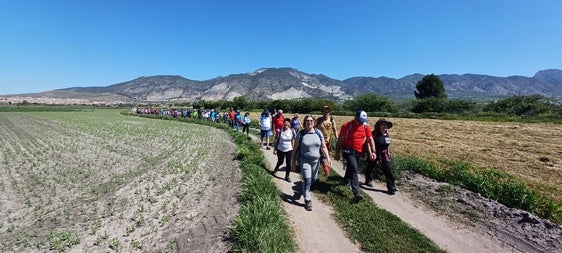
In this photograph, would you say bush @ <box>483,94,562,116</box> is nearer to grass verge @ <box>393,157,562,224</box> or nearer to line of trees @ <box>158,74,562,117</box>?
line of trees @ <box>158,74,562,117</box>

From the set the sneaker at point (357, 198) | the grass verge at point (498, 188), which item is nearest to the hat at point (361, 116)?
the sneaker at point (357, 198)

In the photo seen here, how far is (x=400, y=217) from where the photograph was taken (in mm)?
7102

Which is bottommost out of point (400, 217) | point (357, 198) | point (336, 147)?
point (400, 217)

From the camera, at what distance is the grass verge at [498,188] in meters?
6.91

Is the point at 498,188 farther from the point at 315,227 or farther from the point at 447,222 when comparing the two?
the point at 315,227

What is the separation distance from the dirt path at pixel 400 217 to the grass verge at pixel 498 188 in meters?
1.71

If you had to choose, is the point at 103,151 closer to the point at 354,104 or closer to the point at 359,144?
the point at 359,144

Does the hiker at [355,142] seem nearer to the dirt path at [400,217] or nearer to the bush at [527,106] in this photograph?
the dirt path at [400,217]

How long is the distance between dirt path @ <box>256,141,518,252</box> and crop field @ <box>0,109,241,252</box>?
5.08ft

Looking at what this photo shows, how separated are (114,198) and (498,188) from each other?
10.6 meters

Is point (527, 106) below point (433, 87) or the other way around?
below

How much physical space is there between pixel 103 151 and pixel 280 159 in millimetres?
12285

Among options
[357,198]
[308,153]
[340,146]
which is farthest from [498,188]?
[308,153]

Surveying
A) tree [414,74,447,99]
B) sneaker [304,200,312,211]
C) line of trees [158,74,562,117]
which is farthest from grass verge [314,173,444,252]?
tree [414,74,447,99]
